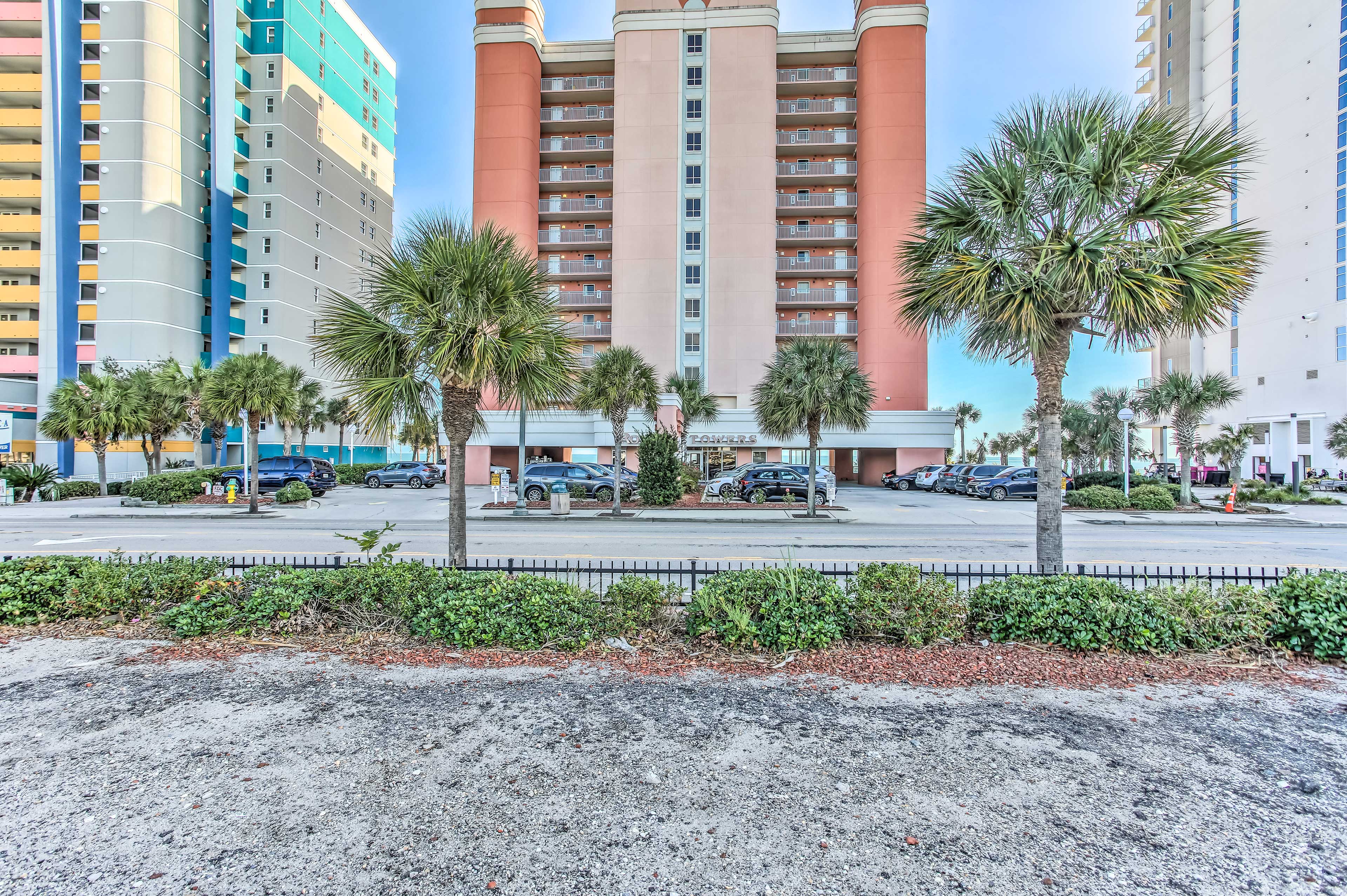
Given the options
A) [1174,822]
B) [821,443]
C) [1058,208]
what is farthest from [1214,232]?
[821,443]

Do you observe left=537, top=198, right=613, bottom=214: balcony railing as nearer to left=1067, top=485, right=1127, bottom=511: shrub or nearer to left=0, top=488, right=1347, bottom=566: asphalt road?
left=0, top=488, right=1347, bottom=566: asphalt road

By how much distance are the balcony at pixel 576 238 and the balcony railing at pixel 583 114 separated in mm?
7721

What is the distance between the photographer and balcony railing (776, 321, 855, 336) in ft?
136

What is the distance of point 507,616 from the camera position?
5.95 metres

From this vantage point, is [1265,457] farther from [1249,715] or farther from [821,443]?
[1249,715]

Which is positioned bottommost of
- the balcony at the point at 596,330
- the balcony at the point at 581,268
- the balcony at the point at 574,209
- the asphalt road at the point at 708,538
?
the asphalt road at the point at 708,538

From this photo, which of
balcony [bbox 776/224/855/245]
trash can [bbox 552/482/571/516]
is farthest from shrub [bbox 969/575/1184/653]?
balcony [bbox 776/224/855/245]

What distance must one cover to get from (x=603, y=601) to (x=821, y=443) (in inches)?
1301

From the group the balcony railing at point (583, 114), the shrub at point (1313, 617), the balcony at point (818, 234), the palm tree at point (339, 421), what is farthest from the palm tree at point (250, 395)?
the balcony at point (818, 234)

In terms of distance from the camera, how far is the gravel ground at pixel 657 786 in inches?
109

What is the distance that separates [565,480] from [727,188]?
25.4 metres

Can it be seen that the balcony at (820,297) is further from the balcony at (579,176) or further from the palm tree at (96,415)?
the palm tree at (96,415)

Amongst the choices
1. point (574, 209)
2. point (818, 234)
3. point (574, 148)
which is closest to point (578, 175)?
point (574, 148)

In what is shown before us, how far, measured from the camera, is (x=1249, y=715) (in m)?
4.47
